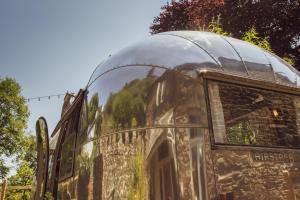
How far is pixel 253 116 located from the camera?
3270 mm

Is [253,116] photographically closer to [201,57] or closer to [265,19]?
[201,57]

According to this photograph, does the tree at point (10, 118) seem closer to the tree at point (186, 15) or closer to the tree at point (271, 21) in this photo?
the tree at point (186, 15)

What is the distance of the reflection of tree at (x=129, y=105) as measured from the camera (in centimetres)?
307

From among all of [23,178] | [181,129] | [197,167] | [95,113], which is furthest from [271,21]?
[23,178]

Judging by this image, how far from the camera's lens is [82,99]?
12.9ft

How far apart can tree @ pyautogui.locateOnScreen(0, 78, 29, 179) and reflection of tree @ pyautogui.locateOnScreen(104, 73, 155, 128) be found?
2008 cm

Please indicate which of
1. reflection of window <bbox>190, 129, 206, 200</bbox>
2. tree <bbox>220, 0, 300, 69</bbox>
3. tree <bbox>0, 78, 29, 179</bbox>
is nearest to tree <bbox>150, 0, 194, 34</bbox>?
tree <bbox>220, 0, 300, 69</bbox>

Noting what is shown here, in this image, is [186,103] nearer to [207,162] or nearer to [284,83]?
[207,162]

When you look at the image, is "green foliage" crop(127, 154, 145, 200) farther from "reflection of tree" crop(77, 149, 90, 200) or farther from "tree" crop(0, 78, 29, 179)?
A: "tree" crop(0, 78, 29, 179)

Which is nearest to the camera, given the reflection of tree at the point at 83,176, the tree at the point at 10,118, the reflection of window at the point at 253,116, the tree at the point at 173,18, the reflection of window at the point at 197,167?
the reflection of window at the point at 197,167

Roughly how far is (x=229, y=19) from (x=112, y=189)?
10.8 meters

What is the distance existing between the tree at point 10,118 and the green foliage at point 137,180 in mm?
20434

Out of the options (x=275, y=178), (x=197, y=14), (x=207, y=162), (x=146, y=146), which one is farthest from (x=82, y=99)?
(x=197, y=14)

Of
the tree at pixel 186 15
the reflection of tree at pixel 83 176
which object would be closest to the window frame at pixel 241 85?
the reflection of tree at pixel 83 176
